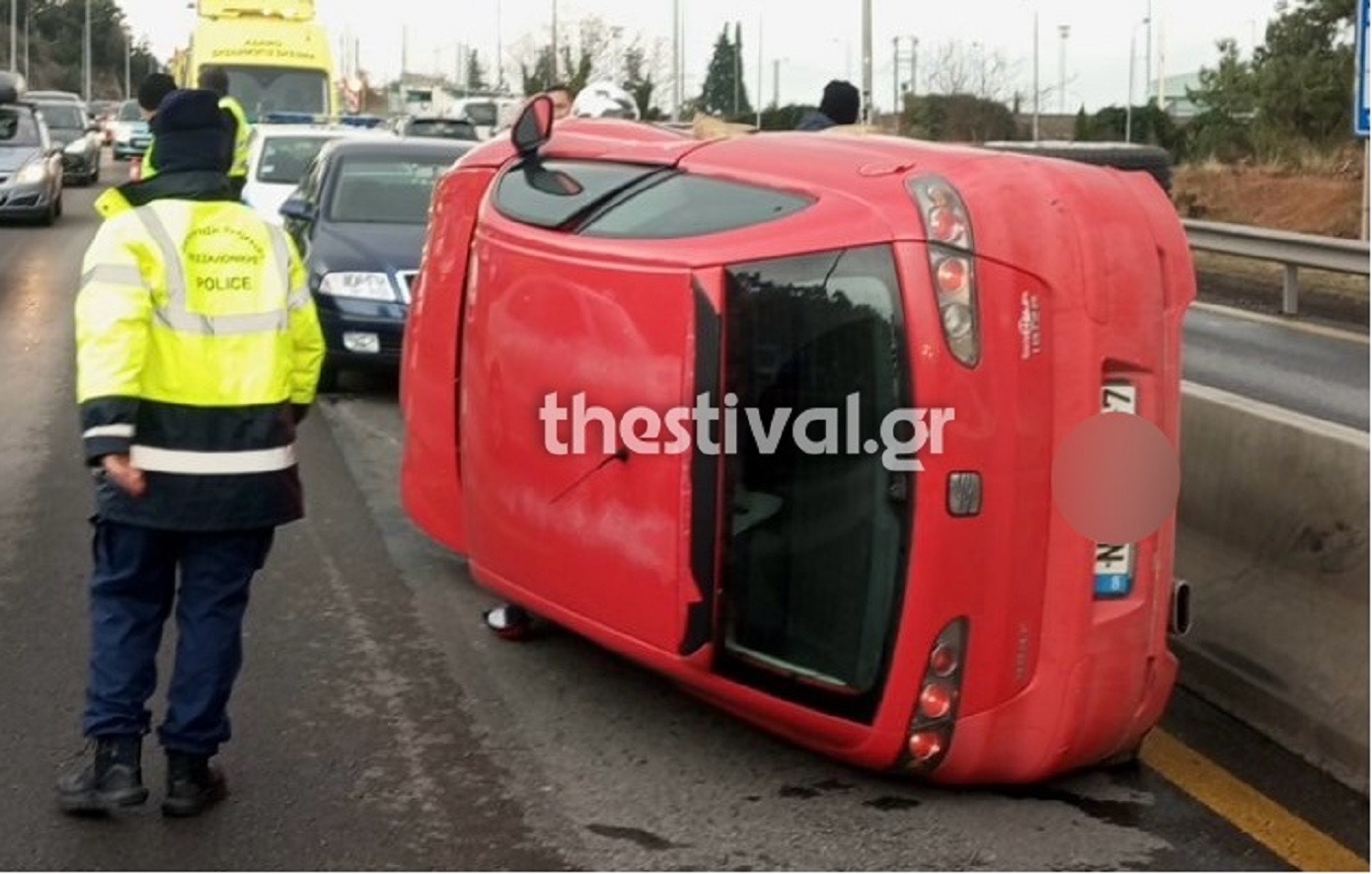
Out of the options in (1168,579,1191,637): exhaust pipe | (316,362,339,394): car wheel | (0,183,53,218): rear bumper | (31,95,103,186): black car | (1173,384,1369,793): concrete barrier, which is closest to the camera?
(1168,579,1191,637): exhaust pipe

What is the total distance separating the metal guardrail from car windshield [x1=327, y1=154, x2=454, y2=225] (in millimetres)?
6232

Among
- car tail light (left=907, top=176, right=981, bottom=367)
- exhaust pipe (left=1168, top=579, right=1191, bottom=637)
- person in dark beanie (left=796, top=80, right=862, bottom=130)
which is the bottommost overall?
exhaust pipe (left=1168, top=579, right=1191, bottom=637)

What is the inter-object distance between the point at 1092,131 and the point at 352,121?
20095 mm

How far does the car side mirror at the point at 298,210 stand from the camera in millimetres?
13133

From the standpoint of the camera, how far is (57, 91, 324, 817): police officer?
479 cm

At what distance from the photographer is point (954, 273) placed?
4715 millimetres

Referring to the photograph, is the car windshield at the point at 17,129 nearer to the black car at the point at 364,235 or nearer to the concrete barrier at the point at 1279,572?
the black car at the point at 364,235

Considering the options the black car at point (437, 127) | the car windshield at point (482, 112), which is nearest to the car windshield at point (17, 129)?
the black car at point (437, 127)

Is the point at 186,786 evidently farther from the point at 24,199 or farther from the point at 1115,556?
the point at 24,199

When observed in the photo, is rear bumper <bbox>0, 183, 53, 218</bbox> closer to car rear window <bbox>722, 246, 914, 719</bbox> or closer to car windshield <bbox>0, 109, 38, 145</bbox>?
car windshield <bbox>0, 109, 38, 145</bbox>

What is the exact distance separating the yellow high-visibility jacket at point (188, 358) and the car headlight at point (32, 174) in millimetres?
22015

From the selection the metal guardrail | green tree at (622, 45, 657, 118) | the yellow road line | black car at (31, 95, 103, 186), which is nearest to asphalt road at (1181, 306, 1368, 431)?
the metal guardrail

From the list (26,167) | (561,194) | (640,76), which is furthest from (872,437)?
(640,76)

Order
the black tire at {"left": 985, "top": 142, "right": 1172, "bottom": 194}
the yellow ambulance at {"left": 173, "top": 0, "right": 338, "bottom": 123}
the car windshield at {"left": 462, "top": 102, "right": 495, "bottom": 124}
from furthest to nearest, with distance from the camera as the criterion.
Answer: the car windshield at {"left": 462, "top": 102, "right": 495, "bottom": 124}
the yellow ambulance at {"left": 173, "top": 0, "right": 338, "bottom": 123}
the black tire at {"left": 985, "top": 142, "right": 1172, "bottom": 194}
